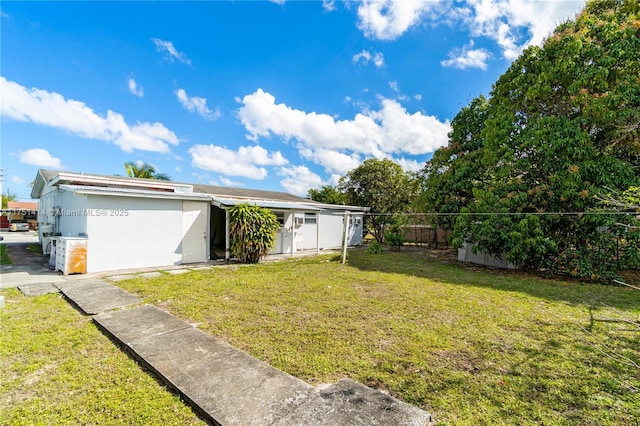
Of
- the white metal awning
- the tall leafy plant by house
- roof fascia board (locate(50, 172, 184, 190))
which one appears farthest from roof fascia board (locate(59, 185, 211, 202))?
roof fascia board (locate(50, 172, 184, 190))

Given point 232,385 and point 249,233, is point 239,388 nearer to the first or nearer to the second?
point 232,385

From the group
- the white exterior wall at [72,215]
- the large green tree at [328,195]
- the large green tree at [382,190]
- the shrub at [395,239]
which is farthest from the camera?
the large green tree at [328,195]

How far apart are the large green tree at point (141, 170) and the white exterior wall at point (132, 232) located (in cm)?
1666

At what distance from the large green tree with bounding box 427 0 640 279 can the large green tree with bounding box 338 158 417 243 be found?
30.4 ft

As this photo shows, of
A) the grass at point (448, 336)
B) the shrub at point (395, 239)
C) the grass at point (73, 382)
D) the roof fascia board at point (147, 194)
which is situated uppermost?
the roof fascia board at point (147, 194)

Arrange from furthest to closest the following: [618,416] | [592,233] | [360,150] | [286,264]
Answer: [360,150], [286,264], [592,233], [618,416]

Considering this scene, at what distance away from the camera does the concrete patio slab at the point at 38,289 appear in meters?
6.06

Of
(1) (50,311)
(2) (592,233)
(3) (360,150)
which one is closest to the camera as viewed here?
(1) (50,311)

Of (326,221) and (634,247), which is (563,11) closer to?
(634,247)

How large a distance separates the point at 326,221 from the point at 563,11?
1330cm

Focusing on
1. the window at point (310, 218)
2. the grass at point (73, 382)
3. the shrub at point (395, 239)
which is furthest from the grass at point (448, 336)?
the shrub at point (395, 239)

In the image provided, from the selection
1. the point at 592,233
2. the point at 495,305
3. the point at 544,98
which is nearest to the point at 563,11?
the point at 544,98

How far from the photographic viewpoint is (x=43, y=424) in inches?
91.7

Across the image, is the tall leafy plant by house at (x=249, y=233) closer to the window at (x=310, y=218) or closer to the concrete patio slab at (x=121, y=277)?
the concrete patio slab at (x=121, y=277)
